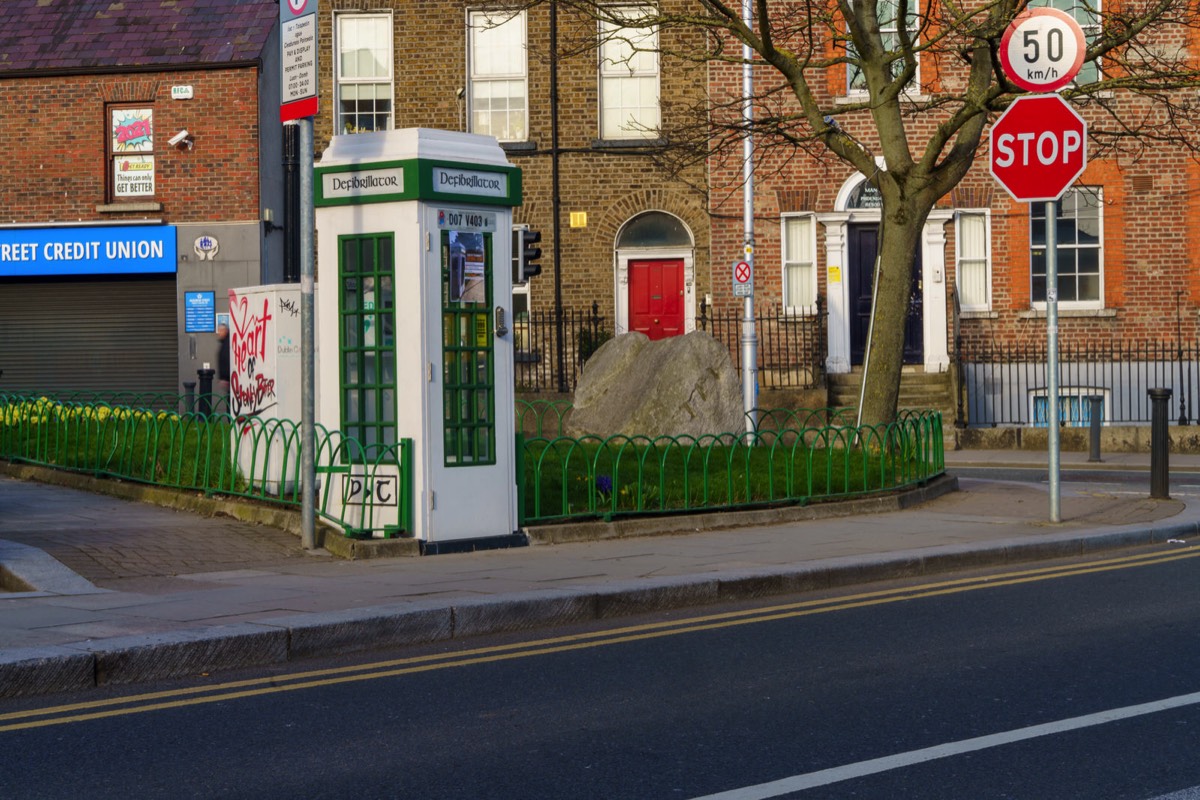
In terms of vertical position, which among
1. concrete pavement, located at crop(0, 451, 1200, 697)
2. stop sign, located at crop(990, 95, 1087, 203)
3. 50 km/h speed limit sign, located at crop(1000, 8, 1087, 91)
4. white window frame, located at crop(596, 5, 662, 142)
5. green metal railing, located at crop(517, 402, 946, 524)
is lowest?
concrete pavement, located at crop(0, 451, 1200, 697)

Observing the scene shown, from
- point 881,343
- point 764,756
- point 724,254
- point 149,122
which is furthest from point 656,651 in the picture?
point 149,122

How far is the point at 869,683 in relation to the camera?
24.5 ft

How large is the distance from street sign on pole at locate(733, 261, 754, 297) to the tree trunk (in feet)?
18.4

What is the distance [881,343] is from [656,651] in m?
9.53

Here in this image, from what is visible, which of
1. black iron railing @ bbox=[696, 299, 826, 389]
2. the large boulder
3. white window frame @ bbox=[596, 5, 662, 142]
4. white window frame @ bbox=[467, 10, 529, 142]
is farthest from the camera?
white window frame @ bbox=[467, 10, 529, 142]

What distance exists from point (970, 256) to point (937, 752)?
22740 millimetres

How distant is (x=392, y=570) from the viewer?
35.1 feet

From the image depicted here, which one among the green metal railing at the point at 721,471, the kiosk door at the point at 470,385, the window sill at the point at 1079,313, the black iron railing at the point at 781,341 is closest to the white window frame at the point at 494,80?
the black iron railing at the point at 781,341

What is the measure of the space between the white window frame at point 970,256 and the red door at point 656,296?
16.9 ft

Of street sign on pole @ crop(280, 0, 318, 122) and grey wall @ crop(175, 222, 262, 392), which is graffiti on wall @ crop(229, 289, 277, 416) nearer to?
street sign on pole @ crop(280, 0, 318, 122)

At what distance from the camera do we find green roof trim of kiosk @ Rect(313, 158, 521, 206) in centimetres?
1130

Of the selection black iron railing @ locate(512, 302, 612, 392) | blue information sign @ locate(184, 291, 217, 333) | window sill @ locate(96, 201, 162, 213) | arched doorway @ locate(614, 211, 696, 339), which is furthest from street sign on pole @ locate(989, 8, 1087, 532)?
window sill @ locate(96, 201, 162, 213)

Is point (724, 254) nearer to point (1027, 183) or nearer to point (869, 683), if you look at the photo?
point (1027, 183)

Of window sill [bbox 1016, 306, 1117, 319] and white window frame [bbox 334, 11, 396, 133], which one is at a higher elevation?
white window frame [bbox 334, 11, 396, 133]
